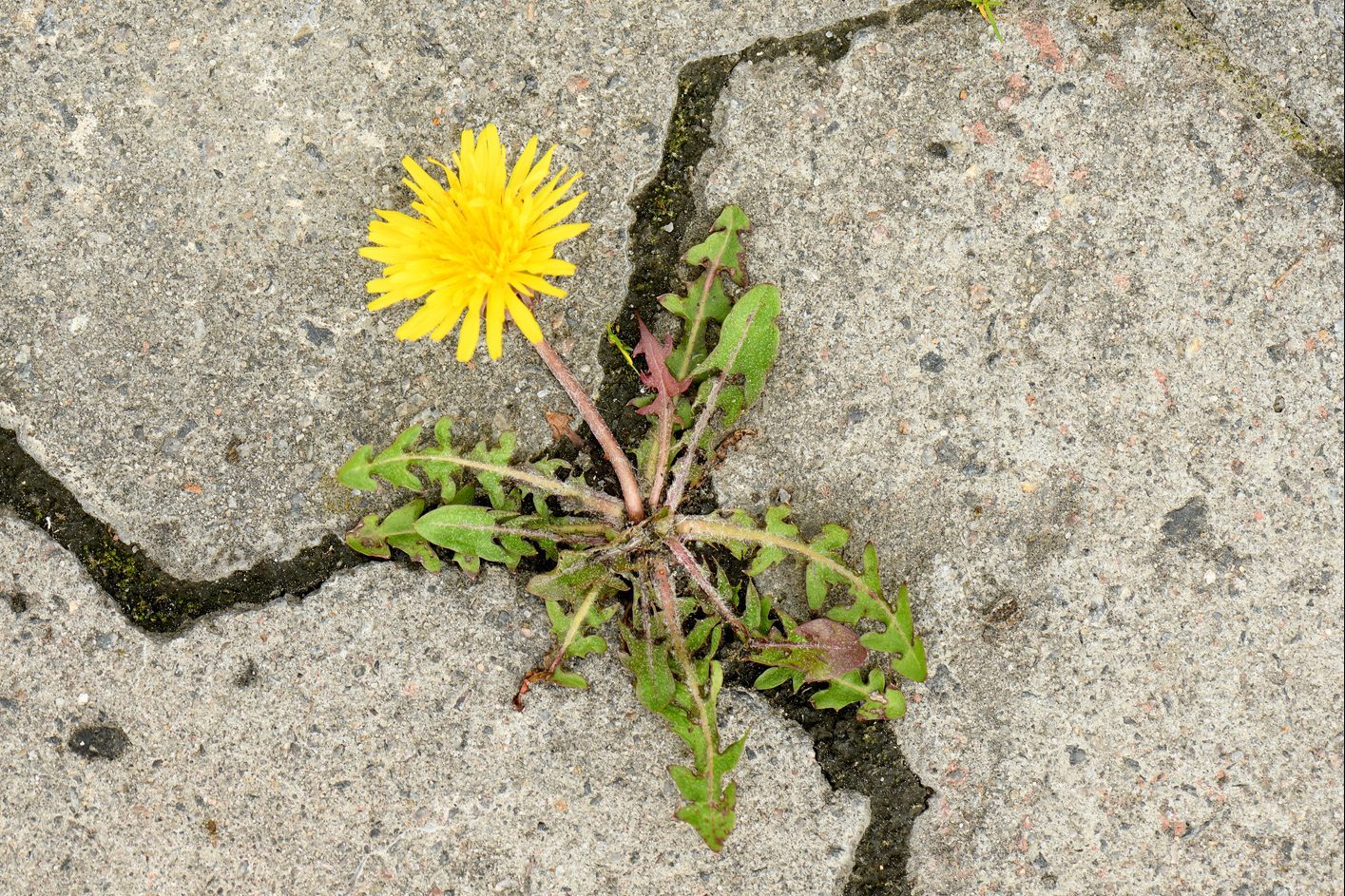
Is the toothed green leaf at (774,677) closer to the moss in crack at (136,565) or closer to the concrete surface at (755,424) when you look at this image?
the concrete surface at (755,424)

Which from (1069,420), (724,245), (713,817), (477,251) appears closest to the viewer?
(477,251)

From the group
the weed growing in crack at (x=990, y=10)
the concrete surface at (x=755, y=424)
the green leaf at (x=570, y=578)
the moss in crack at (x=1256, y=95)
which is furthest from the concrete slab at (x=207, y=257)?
the moss in crack at (x=1256, y=95)

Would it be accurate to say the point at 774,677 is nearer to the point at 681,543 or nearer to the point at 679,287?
the point at 681,543

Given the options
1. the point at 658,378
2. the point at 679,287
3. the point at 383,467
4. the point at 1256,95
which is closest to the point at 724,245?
the point at 679,287

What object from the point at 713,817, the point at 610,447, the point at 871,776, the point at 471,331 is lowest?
the point at 871,776

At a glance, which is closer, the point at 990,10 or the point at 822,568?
the point at 822,568

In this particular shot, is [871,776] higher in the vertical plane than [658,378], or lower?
lower

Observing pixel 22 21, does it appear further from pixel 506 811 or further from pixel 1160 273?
pixel 1160 273

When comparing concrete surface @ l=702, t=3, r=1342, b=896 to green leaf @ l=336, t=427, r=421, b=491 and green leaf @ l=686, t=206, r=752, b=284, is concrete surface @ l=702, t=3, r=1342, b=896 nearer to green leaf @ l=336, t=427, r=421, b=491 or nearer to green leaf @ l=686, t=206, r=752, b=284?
green leaf @ l=686, t=206, r=752, b=284
